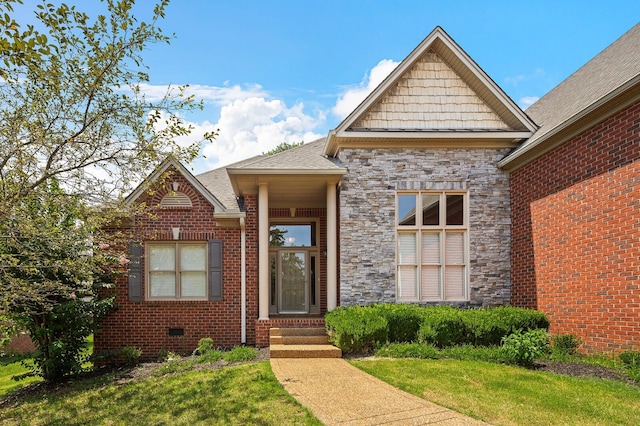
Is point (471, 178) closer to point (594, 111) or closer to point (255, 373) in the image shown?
point (594, 111)

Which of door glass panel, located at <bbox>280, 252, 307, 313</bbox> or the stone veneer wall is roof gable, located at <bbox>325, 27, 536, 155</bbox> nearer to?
the stone veneer wall

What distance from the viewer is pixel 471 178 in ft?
36.5

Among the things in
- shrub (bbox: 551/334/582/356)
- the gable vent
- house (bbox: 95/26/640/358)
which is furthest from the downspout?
shrub (bbox: 551/334/582/356)

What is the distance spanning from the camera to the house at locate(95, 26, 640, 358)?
400 inches

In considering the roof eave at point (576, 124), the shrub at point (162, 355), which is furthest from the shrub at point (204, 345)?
the roof eave at point (576, 124)

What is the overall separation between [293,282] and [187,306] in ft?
10.1

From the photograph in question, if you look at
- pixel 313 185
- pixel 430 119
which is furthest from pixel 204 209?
pixel 430 119

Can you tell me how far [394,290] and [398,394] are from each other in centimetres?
447

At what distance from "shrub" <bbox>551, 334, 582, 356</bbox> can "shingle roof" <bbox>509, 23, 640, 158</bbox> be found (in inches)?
145

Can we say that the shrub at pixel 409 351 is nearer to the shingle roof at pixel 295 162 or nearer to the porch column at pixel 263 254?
the porch column at pixel 263 254

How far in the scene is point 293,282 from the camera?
13.6 m

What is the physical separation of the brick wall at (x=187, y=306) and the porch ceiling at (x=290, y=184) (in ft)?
1.95

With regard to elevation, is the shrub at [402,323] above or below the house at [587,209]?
below

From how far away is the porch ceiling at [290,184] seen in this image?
10648 mm
